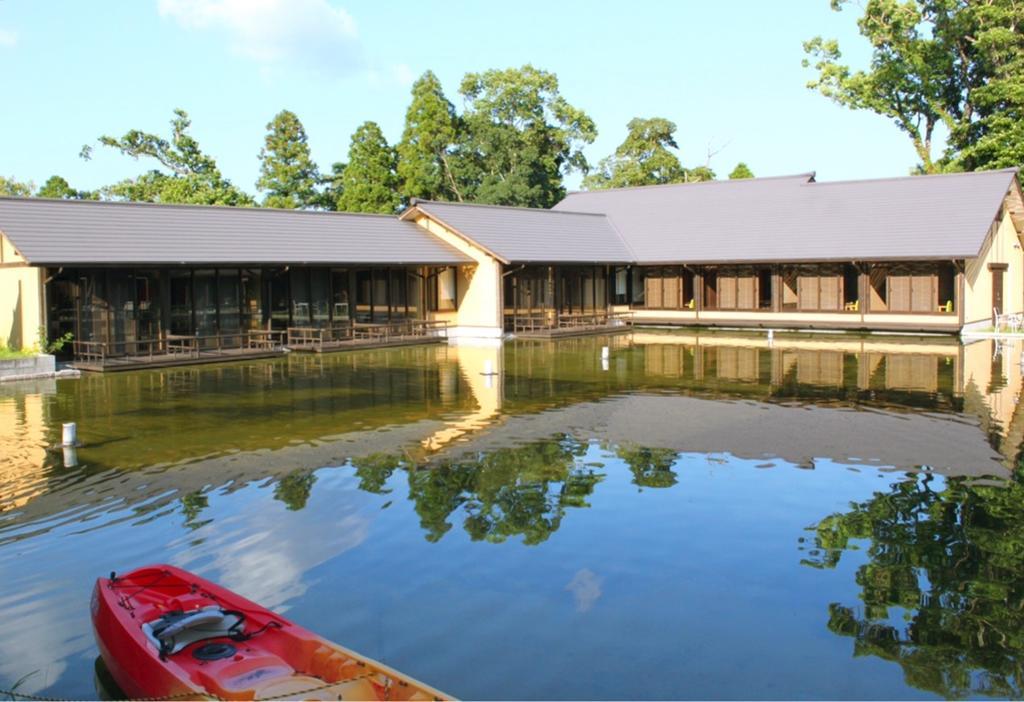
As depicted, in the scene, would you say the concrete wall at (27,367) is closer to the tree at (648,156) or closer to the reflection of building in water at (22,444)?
the reflection of building in water at (22,444)

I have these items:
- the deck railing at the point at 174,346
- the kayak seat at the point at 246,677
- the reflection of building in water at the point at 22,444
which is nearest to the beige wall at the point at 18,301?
the deck railing at the point at 174,346

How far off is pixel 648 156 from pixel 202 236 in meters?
40.0

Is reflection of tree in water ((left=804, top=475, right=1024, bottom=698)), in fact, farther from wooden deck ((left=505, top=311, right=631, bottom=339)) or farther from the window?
the window

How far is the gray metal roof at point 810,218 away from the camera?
32969mm

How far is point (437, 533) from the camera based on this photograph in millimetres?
10438

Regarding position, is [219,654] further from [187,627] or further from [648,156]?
[648,156]

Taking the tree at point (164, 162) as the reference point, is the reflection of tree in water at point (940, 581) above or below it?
below

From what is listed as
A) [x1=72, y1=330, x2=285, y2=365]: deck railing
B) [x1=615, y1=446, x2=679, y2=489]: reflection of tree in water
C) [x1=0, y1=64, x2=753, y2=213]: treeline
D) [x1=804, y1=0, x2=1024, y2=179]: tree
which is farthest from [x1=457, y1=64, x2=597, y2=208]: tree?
[x1=615, y1=446, x2=679, y2=489]: reflection of tree in water

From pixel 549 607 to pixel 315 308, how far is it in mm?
23423

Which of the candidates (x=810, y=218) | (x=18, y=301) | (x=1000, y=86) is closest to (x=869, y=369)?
(x=810, y=218)

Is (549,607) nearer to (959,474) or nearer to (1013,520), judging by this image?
(1013,520)

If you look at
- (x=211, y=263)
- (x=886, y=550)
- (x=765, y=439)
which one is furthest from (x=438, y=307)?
(x=886, y=550)

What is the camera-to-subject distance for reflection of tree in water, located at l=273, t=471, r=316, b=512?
11.5 m

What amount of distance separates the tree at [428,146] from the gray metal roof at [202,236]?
21.6 m
